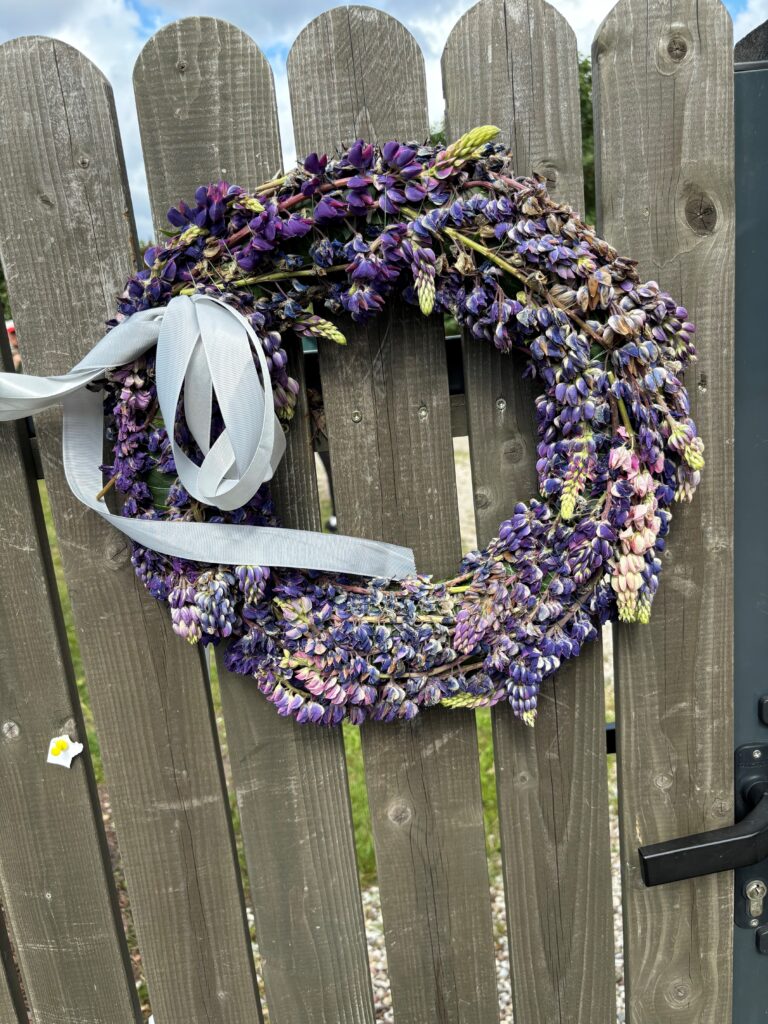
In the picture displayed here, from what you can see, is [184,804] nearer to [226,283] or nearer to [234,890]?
[234,890]

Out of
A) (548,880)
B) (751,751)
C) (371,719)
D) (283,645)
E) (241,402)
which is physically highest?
(241,402)

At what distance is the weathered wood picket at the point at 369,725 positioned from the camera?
139 centimetres

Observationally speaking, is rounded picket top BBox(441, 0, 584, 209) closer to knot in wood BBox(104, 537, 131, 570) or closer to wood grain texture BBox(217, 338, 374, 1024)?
wood grain texture BBox(217, 338, 374, 1024)

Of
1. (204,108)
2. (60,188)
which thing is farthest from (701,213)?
(60,188)

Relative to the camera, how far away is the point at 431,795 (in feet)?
5.49

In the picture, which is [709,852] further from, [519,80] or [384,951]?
[384,951]

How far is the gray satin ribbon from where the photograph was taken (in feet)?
4.34

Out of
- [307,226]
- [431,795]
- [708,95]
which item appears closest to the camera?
[307,226]

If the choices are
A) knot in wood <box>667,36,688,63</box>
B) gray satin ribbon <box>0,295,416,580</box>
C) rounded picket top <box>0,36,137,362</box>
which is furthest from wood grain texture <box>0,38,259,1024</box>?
knot in wood <box>667,36,688,63</box>

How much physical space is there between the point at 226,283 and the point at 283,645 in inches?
26.4

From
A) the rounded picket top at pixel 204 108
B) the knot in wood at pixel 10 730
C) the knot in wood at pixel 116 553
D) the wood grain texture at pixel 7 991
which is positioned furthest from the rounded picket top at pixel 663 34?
the wood grain texture at pixel 7 991

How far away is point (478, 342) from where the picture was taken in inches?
58.3

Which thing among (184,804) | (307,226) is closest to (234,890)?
(184,804)

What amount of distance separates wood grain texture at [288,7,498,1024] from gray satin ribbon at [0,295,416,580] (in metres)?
0.13
